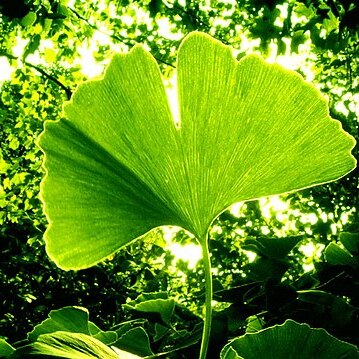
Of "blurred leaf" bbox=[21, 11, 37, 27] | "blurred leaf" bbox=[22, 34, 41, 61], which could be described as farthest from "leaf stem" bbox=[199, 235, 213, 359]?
"blurred leaf" bbox=[22, 34, 41, 61]

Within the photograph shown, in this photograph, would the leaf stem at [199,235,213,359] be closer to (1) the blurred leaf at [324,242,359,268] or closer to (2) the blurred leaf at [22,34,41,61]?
(1) the blurred leaf at [324,242,359,268]

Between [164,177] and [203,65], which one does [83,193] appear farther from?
[203,65]

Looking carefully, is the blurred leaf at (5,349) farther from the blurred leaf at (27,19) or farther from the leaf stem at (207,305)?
the blurred leaf at (27,19)

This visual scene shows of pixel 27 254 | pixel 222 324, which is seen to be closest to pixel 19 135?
pixel 27 254

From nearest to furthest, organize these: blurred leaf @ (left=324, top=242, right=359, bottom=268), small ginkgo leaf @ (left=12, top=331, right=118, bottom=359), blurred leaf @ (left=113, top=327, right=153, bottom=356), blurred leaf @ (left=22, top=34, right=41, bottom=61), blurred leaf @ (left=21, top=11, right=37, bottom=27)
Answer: small ginkgo leaf @ (left=12, top=331, right=118, bottom=359)
blurred leaf @ (left=113, top=327, right=153, bottom=356)
blurred leaf @ (left=324, top=242, right=359, bottom=268)
blurred leaf @ (left=21, top=11, right=37, bottom=27)
blurred leaf @ (left=22, top=34, right=41, bottom=61)

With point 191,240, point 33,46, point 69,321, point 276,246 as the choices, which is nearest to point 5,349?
point 69,321

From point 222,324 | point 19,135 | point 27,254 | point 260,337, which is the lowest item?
point 260,337

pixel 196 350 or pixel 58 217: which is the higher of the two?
pixel 58 217

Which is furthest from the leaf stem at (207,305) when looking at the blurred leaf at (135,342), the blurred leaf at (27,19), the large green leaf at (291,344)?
the blurred leaf at (27,19)
